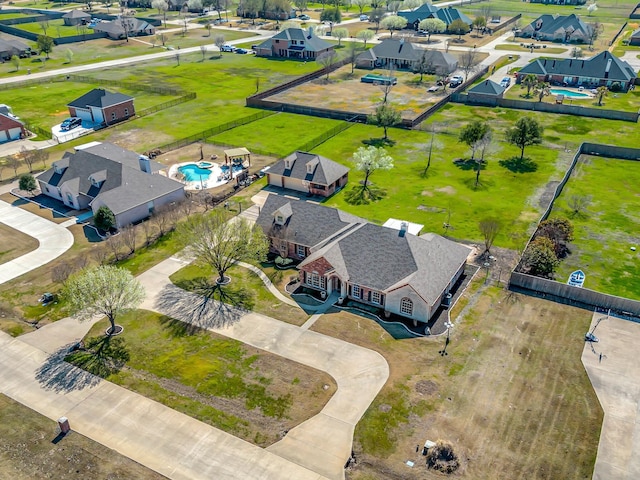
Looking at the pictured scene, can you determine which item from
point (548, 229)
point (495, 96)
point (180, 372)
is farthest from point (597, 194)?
point (180, 372)

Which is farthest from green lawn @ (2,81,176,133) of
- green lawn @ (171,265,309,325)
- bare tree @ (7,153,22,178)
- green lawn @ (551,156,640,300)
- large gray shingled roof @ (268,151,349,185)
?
green lawn @ (551,156,640,300)

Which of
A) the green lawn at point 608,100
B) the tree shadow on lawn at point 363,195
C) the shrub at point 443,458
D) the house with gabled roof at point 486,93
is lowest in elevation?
the shrub at point 443,458

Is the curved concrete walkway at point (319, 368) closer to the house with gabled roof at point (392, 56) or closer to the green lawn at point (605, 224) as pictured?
the green lawn at point (605, 224)

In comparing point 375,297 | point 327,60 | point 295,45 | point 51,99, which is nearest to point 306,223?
point 375,297

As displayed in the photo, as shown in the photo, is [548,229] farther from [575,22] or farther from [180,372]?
[575,22]

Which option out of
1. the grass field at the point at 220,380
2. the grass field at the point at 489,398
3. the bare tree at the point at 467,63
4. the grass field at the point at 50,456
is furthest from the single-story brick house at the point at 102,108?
the bare tree at the point at 467,63

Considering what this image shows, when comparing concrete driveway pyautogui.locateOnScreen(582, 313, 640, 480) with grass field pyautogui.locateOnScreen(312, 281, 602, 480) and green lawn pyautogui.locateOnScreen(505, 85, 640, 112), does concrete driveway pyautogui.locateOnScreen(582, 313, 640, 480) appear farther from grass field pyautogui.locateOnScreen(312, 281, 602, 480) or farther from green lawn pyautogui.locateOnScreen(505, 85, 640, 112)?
green lawn pyautogui.locateOnScreen(505, 85, 640, 112)

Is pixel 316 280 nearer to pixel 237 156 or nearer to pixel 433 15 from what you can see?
pixel 237 156

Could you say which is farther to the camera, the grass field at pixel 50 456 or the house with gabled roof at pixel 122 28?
the house with gabled roof at pixel 122 28
